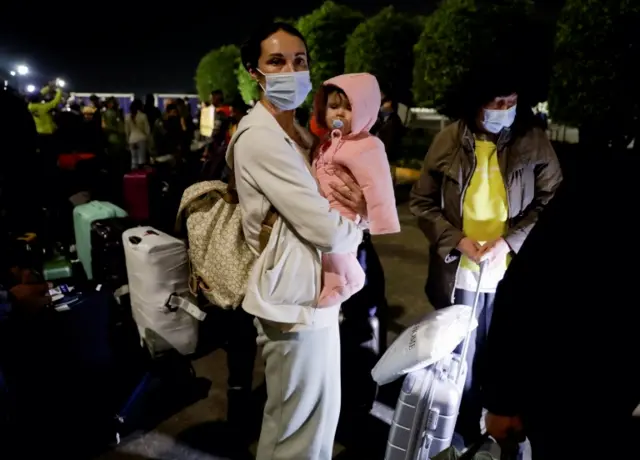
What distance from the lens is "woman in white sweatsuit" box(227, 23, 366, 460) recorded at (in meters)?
1.77

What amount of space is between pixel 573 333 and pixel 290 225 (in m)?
0.95

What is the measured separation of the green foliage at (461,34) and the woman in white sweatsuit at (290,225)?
308 inches

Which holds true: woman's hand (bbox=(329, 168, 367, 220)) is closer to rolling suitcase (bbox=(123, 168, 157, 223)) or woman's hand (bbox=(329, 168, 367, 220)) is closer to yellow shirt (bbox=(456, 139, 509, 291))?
yellow shirt (bbox=(456, 139, 509, 291))

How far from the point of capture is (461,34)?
10156 millimetres

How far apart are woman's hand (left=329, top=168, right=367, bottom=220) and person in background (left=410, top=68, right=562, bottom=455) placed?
76 cm

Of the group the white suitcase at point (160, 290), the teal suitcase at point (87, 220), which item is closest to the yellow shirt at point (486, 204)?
the white suitcase at point (160, 290)

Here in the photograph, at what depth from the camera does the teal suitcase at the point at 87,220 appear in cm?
454

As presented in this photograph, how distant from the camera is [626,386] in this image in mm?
1413

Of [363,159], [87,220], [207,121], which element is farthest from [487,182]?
[207,121]

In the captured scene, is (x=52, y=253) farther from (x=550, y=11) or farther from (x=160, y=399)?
(x=550, y=11)

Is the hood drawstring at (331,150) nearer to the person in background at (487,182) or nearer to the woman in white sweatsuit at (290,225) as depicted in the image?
the woman in white sweatsuit at (290,225)

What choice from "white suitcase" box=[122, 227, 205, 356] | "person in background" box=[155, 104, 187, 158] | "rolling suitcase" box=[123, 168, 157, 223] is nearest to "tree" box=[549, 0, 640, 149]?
"white suitcase" box=[122, 227, 205, 356]

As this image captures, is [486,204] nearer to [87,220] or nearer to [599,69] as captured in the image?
[87,220]

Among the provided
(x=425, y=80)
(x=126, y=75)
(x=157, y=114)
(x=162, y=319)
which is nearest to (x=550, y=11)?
(x=425, y=80)
